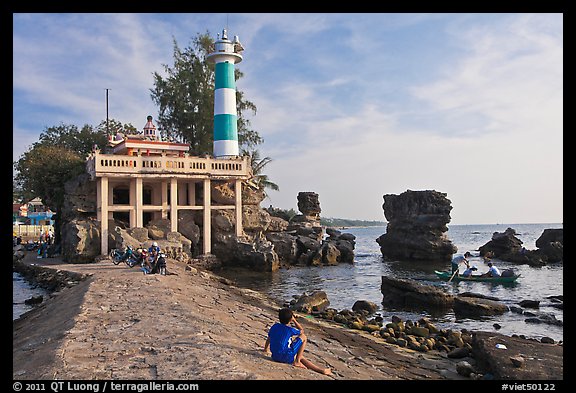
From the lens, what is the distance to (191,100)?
4053cm

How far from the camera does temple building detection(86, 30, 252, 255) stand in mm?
27562

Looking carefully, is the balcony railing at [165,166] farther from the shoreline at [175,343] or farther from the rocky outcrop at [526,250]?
the rocky outcrop at [526,250]

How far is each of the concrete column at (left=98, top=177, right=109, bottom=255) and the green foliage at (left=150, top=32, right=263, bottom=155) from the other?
13156 millimetres

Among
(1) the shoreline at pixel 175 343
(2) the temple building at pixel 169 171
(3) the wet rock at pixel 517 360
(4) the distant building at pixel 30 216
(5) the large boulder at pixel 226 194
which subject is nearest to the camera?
(1) the shoreline at pixel 175 343

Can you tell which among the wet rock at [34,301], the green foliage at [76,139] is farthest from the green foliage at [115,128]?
A: the wet rock at [34,301]

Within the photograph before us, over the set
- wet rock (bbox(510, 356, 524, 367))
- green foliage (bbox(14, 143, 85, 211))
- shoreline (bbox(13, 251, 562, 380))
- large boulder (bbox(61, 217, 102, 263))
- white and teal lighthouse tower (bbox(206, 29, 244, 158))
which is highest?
white and teal lighthouse tower (bbox(206, 29, 244, 158))

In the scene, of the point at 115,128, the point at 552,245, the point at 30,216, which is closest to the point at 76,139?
the point at 115,128

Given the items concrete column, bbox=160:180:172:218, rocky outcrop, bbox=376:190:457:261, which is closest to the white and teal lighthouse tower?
concrete column, bbox=160:180:172:218

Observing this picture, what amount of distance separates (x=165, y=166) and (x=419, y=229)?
30966 mm

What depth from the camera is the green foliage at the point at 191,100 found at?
1582 inches

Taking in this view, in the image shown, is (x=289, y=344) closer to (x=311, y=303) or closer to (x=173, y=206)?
(x=311, y=303)

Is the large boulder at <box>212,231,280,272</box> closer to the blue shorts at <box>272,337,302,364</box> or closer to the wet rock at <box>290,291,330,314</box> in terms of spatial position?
the wet rock at <box>290,291,330,314</box>
